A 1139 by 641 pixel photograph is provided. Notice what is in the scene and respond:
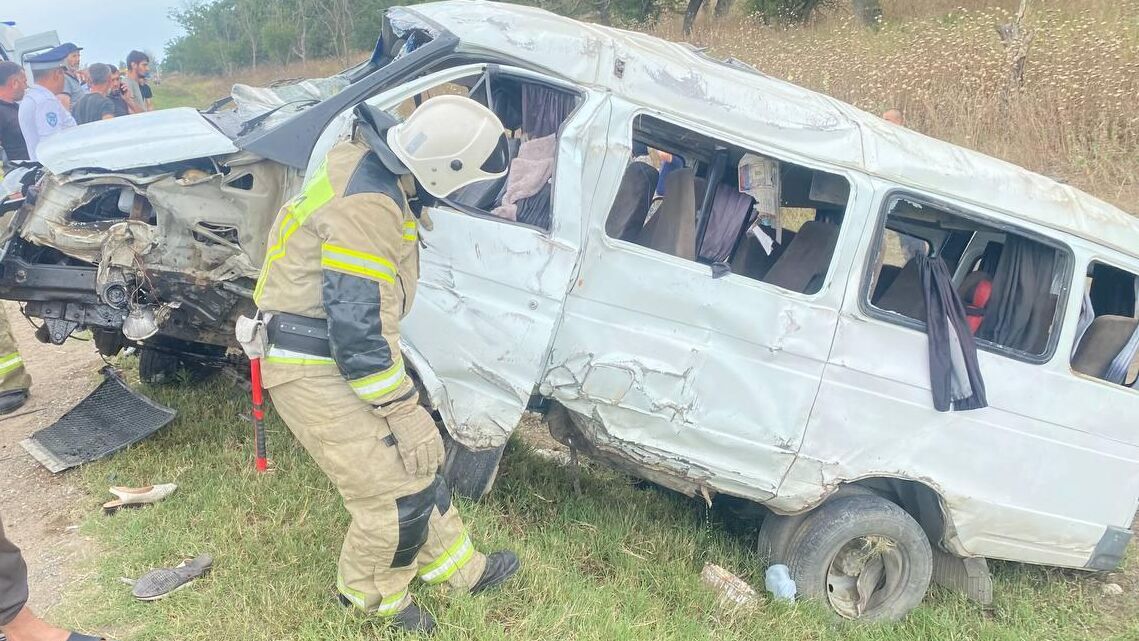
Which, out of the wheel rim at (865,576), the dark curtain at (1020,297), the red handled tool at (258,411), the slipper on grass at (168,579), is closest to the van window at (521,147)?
the red handled tool at (258,411)

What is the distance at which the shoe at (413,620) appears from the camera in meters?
2.90

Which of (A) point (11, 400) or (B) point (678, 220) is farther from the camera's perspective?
(A) point (11, 400)

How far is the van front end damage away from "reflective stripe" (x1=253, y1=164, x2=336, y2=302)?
103 cm

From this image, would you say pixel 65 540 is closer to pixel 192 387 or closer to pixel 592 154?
pixel 192 387

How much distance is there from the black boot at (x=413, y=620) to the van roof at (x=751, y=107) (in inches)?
83.8

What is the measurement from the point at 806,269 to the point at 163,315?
298 cm

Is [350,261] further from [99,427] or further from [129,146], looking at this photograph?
[99,427]

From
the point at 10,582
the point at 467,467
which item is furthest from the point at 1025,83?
the point at 10,582

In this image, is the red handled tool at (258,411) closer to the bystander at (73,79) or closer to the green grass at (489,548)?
the green grass at (489,548)

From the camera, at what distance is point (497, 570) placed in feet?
10.6

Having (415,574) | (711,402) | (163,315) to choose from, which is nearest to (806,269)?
(711,402)

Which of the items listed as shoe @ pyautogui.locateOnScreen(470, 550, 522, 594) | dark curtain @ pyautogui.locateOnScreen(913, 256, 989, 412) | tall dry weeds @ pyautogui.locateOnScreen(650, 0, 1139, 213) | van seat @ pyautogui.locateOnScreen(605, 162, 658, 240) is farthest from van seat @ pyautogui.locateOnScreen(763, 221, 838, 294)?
tall dry weeds @ pyautogui.locateOnScreen(650, 0, 1139, 213)

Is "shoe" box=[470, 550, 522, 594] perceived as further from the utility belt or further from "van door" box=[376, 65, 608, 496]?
the utility belt

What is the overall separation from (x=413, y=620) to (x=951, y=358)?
8.04 feet
